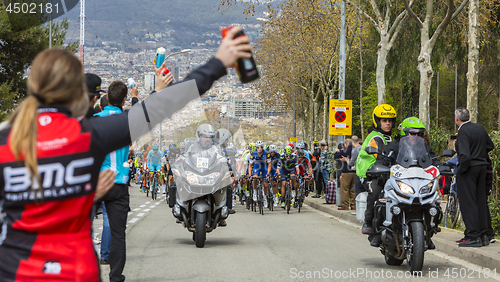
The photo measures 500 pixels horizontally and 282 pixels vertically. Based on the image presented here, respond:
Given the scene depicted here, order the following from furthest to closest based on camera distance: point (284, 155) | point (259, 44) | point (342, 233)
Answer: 1. point (259, 44)
2. point (284, 155)
3. point (342, 233)

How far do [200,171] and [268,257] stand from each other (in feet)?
5.70

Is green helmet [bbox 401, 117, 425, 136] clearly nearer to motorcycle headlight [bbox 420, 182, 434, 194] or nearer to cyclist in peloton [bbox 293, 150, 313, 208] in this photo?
motorcycle headlight [bbox 420, 182, 434, 194]

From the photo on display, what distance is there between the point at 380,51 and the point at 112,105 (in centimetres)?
1612

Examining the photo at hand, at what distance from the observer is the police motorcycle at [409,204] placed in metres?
7.37

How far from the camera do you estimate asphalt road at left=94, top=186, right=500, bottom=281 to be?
24.6 ft

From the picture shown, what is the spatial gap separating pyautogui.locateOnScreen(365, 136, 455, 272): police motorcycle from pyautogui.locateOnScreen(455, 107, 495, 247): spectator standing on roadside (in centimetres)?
185

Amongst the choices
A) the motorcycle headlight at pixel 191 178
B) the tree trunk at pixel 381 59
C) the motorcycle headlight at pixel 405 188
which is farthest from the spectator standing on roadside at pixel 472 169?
the tree trunk at pixel 381 59

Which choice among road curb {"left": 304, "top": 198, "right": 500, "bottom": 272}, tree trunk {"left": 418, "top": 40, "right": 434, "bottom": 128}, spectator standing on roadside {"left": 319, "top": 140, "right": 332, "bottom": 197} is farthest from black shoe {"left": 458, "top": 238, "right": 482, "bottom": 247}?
spectator standing on roadside {"left": 319, "top": 140, "right": 332, "bottom": 197}

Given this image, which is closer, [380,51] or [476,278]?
[476,278]

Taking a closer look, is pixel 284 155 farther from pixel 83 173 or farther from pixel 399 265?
pixel 83 173

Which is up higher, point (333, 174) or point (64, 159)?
point (64, 159)

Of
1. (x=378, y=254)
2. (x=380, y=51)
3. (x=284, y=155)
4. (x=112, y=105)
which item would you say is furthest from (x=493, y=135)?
(x=380, y=51)

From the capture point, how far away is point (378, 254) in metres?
9.49

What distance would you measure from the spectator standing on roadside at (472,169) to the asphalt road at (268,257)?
0.81m
